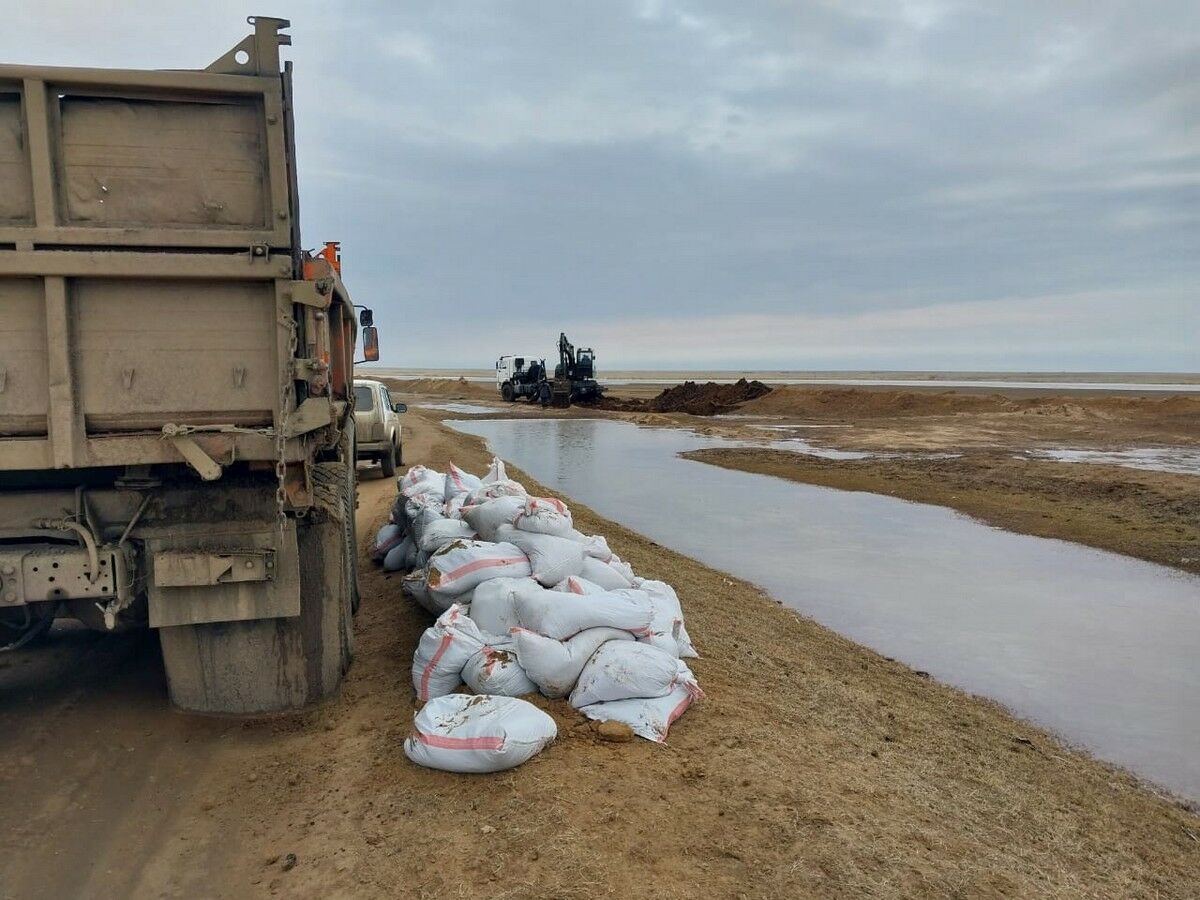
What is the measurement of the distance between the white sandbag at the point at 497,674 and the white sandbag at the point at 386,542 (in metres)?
3.62

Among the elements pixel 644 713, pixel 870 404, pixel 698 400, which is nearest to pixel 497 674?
pixel 644 713

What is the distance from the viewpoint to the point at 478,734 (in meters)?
3.55

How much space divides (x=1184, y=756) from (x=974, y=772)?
1596 millimetres

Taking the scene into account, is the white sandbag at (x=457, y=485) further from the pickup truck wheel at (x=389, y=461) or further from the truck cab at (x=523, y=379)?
the truck cab at (x=523, y=379)

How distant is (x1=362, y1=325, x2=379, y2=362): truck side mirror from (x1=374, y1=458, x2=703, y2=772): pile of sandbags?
2.56 meters

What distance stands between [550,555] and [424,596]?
3.26 feet

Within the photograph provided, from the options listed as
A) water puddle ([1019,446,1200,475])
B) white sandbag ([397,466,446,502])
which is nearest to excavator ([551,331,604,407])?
water puddle ([1019,446,1200,475])

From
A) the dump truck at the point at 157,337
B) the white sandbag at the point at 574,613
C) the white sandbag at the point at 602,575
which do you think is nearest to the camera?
the dump truck at the point at 157,337

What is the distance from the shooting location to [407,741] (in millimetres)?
3746

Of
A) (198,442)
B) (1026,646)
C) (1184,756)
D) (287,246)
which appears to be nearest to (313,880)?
(198,442)

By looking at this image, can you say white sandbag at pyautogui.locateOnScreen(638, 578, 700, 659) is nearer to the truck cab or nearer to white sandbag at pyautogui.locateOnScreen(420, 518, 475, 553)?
white sandbag at pyautogui.locateOnScreen(420, 518, 475, 553)

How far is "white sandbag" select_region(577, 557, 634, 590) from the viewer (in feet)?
16.7

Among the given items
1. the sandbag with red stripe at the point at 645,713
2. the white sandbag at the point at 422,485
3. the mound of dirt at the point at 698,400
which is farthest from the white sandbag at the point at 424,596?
the mound of dirt at the point at 698,400

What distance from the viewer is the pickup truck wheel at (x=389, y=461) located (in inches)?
556
